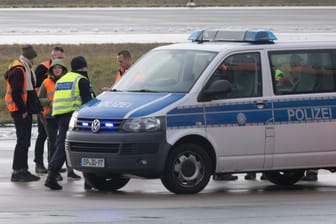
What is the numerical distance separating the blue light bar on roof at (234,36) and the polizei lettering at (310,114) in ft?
3.09

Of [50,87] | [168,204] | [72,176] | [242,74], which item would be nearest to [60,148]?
[72,176]

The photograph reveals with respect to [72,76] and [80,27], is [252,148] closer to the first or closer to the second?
[72,76]


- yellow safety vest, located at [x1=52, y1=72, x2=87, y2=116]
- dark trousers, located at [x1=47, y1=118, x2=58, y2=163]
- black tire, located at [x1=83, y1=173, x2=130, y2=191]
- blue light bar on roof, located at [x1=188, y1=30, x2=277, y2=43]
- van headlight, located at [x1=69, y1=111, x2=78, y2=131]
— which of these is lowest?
black tire, located at [x1=83, y1=173, x2=130, y2=191]

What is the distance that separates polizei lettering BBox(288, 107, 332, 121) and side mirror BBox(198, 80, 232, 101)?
90 centimetres

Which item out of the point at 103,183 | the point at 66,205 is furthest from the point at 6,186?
the point at 66,205

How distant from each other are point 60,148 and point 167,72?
1.59 metres

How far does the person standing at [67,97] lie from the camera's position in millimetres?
14242

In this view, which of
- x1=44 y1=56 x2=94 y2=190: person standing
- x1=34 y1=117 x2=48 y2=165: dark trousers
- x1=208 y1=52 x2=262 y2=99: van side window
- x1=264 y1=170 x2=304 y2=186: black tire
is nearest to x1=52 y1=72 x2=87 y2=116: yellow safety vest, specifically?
x1=44 y1=56 x2=94 y2=190: person standing

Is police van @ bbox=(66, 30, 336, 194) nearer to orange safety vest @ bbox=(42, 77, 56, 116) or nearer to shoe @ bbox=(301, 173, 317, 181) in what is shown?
shoe @ bbox=(301, 173, 317, 181)

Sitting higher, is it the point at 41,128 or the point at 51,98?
the point at 51,98

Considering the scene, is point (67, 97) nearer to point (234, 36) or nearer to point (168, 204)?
point (234, 36)

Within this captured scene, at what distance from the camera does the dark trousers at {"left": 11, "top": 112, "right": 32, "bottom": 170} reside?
49.2 ft

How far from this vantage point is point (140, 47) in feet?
111

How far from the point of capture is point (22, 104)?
1488 cm
